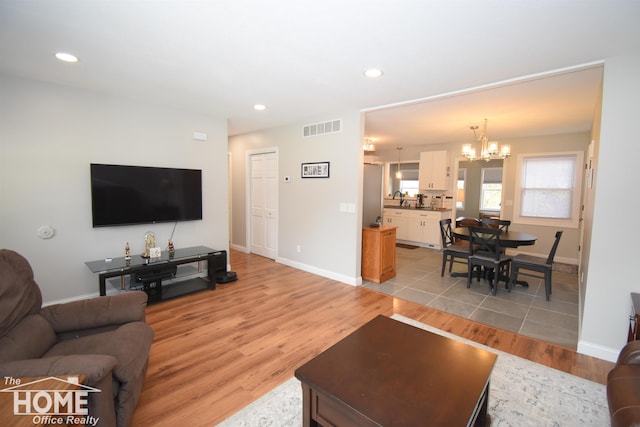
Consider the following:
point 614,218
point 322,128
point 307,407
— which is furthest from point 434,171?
point 307,407

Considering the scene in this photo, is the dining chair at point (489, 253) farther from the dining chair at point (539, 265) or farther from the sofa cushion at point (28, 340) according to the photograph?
the sofa cushion at point (28, 340)

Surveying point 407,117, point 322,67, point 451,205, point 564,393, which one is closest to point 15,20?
point 322,67

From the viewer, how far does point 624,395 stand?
4.73 ft

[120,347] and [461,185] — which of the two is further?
[461,185]

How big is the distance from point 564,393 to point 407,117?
3714mm

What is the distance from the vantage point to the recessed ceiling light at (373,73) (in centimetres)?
267

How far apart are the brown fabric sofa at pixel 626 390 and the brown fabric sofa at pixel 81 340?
2.42 meters

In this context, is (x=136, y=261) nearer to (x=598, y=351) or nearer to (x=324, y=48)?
(x=324, y=48)

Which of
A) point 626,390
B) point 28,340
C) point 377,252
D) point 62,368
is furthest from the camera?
point 377,252

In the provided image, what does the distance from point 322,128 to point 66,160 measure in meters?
3.25

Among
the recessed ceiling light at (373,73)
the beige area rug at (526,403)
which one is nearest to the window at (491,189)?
the recessed ceiling light at (373,73)

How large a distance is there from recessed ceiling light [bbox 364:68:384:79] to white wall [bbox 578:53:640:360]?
182 centimetres

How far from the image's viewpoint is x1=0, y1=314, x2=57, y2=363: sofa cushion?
4.97 feet

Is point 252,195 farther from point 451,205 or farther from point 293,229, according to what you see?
point 451,205
